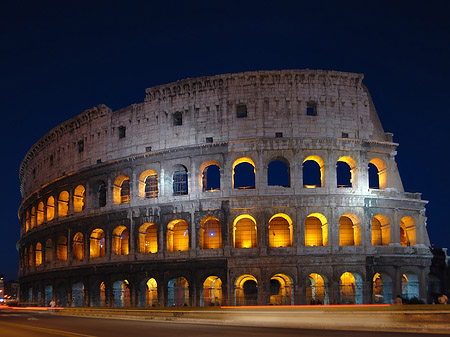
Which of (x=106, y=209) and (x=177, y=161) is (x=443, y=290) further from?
(x=106, y=209)

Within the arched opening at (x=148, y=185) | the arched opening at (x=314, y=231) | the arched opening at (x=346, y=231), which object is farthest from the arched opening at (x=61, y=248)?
the arched opening at (x=346, y=231)

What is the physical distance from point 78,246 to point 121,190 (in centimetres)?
697

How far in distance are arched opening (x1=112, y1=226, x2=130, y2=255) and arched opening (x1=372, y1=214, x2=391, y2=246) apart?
61.6 ft

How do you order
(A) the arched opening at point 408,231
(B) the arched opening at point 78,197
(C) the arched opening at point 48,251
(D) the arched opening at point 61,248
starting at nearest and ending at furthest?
(A) the arched opening at point 408,231
(B) the arched opening at point 78,197
(D) the arched opening at point 61,248
(C) the arched opening at point 48,251

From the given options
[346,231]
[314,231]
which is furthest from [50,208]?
[346,231]

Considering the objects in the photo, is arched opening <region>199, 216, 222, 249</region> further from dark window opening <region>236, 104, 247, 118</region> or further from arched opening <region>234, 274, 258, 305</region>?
dark window opening <region>236, 104, 247, 118</region>

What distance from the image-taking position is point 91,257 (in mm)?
44719

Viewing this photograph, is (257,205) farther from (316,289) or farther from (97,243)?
(97,243)

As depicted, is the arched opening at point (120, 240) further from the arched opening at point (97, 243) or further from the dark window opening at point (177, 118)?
the dark window opening at point (177, 118)

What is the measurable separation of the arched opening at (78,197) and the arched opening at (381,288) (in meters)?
25.4

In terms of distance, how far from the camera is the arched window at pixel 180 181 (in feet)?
134

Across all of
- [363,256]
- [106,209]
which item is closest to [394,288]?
[363,256]

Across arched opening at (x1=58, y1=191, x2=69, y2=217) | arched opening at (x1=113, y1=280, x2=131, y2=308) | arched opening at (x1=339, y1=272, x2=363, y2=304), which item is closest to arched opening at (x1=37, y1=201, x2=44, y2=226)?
arched opening at (x1=58, y1=191, x2=69, y2=217)

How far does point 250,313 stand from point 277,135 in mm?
16388
